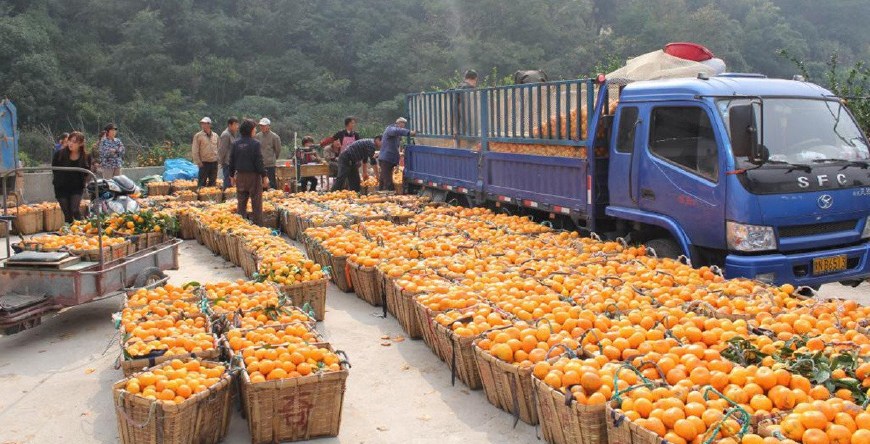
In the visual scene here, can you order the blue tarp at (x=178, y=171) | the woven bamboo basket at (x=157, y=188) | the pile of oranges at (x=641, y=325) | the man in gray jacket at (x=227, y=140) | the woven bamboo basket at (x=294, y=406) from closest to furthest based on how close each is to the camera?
the pile of oranges at (x=641, y=325) < the woven bamboo basket at (x=294, y=406) < the man in gray jacket at (x=227, y=140) < the woven bamboo basket at (x=157, y=188) < the blue tarp at (x=178, y=171)

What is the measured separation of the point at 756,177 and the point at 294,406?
5.01 meters

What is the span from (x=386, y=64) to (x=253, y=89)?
28.0 feet

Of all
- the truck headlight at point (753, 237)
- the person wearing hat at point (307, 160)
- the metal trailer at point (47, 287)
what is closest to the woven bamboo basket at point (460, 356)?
the truck headlight at point (753, 237)

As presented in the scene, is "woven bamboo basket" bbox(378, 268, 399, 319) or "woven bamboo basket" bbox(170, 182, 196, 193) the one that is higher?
"woven bamboo basket" bbox(170, 182, 196, 193)

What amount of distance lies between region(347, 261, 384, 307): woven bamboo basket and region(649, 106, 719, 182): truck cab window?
11.4 ft

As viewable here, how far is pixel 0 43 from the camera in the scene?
38.4m

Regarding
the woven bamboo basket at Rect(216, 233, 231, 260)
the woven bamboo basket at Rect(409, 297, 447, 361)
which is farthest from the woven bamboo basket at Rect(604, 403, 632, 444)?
the woven bamboo basket at Rect(216, 233, 231, 260)

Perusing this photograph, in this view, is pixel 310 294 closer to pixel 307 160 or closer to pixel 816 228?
pixel 816 228

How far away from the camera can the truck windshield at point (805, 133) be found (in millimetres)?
8159

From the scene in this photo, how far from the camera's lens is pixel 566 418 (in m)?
4.92

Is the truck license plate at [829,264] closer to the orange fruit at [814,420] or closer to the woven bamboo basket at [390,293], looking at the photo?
the woven bamboo basket at [390,293]

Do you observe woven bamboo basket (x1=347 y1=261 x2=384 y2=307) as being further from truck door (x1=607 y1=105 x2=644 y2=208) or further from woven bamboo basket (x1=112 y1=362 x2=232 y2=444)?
woven bamboo basket (x1=112 y1=362 x2=232 y2=444)

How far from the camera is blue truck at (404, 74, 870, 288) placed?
7875 mm

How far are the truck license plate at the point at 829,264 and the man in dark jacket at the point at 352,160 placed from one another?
10.6 m
